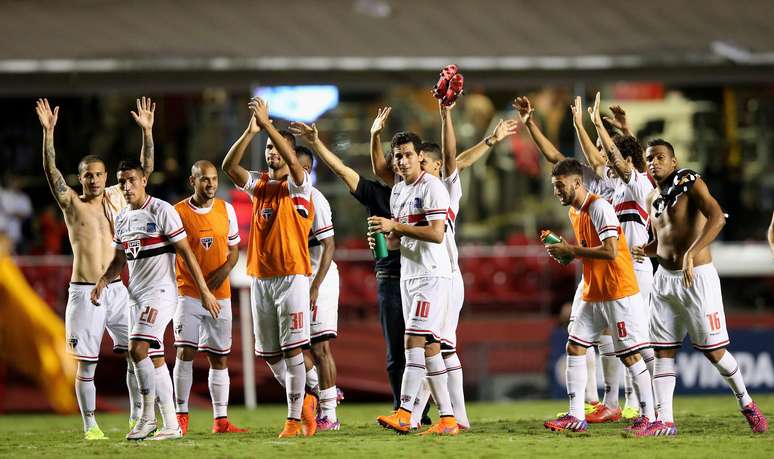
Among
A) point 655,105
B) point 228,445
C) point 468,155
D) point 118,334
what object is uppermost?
point 655,105

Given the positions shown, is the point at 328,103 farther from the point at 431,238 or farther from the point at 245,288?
the point at 431,238

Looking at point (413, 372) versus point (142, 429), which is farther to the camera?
point (142, 429)

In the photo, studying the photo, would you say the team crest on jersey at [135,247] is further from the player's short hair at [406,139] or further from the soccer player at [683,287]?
the soccer player at [683,287]

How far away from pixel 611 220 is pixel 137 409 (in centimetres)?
433

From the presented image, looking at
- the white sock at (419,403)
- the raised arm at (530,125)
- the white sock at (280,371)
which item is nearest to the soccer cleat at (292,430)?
the white sock at (280,371)

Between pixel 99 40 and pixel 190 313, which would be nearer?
pixel 190 313

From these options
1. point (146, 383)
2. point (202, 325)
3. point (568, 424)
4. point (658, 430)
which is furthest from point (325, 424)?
point (658, 430)

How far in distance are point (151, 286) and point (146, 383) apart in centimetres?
76

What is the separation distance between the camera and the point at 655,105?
66.9 ft

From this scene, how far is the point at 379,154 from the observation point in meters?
9.90

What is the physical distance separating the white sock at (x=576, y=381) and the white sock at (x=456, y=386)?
0.96 m

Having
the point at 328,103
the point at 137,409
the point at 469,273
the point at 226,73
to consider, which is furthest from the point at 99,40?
the point at 137,409

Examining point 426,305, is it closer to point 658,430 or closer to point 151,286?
point 658,430

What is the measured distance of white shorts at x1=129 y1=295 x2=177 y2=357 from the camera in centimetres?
911
